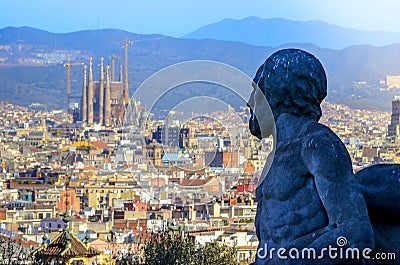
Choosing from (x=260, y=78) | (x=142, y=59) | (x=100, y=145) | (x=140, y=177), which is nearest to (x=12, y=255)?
(x=140, y=177)

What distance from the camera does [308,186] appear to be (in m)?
2.36

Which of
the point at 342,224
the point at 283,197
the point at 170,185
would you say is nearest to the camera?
the point at 342,224

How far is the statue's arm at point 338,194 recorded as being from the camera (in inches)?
88.0

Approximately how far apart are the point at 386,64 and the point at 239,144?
62.8 metres

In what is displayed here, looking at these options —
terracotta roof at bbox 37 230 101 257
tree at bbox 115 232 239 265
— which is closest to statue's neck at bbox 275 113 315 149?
tree at bbox 115 232 239 265

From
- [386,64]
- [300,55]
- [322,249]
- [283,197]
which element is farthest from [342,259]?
[386,64]

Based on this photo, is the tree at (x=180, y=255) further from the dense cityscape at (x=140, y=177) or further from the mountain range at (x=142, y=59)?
the mountain range at (x=142, y=59)

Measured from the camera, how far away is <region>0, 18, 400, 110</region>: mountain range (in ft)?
343

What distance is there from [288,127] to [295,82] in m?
0.08

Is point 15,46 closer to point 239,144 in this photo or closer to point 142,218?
point 239,144

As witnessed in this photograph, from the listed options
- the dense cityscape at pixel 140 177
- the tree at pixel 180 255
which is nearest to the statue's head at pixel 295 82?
the dense cityscape at pixel 140 177

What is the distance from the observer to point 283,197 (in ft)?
7.85

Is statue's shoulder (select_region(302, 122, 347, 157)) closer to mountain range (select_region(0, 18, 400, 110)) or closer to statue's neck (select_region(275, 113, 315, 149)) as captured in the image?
statue's neck (select_region(275, 113, 315, 149))

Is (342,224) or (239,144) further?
(239,144)
